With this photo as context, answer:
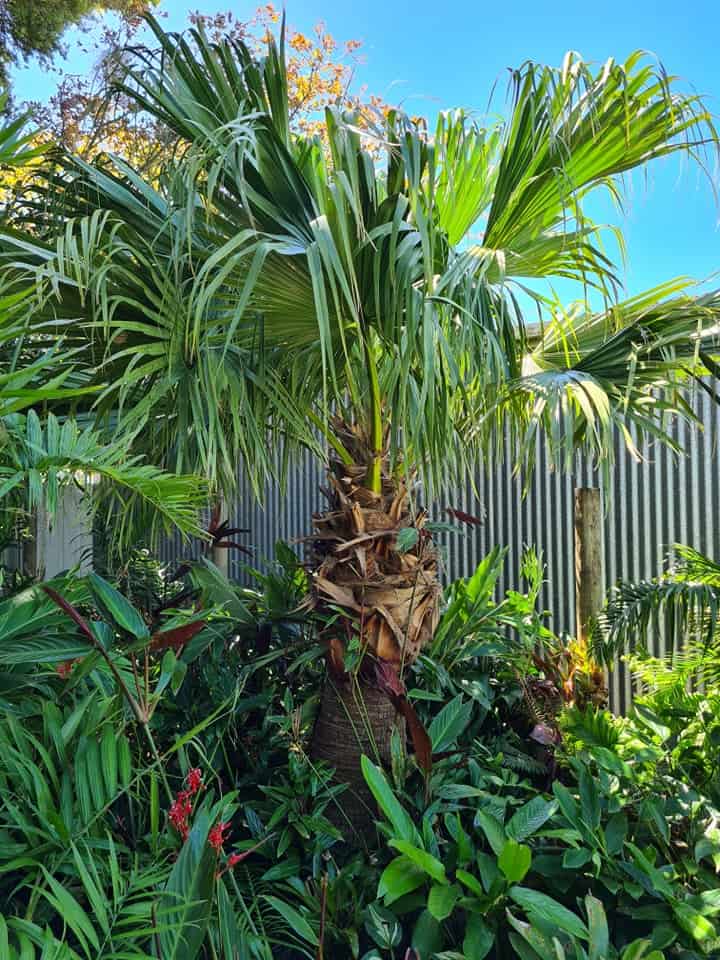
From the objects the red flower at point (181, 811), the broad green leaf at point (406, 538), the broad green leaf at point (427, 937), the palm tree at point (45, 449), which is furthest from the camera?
the broad green leaf at point (406, 538)

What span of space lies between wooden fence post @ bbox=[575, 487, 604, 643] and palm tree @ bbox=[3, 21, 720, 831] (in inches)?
38.7

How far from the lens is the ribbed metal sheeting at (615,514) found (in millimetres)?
3748

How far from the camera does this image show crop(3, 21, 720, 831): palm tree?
203cm

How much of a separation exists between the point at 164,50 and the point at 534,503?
317cm

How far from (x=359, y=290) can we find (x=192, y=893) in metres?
1.65

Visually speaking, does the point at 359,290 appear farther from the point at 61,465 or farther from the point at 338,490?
the point at 61,465

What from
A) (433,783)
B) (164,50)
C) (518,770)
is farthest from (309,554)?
(164,50)

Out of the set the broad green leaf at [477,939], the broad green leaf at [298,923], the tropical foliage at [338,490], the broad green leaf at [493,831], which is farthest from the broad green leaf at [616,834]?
the broad green leaf at [298,923]

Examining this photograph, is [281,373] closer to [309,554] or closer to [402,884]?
[309,554]

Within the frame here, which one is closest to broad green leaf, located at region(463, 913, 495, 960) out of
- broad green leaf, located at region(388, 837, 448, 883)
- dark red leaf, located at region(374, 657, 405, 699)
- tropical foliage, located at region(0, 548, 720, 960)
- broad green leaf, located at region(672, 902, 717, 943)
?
tropical foliage, located at region(0, 548, 720, 960)

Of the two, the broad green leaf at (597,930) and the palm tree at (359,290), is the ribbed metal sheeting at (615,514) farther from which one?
the broad green leaf at (597,930)

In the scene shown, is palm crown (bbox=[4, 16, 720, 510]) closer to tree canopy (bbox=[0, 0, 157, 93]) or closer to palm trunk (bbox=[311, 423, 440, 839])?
palm trunk (bbox=[311, 423, 440, 839])

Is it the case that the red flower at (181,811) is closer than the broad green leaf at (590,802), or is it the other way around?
the red flower at (181,811)

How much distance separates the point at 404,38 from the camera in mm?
4863
